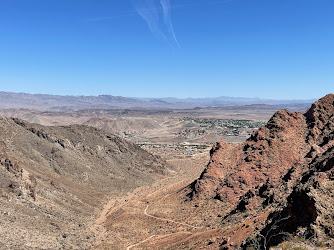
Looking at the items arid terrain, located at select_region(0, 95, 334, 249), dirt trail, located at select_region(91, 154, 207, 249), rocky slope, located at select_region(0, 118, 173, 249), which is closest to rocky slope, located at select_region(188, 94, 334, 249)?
arid terrain, located at select_region(0, 95, 334, 249)

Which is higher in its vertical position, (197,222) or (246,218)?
(246,218)

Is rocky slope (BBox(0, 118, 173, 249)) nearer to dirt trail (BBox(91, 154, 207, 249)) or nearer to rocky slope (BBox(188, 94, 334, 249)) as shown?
dirt trail (BBox(91, 154, 207, 249))

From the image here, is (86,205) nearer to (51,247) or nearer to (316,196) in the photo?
(51,247)

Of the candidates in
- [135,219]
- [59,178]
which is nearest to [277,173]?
[135,219]

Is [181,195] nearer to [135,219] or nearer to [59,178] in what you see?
[135,219]

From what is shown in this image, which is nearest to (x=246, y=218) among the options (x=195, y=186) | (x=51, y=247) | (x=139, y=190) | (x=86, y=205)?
(x=195, y=186)
